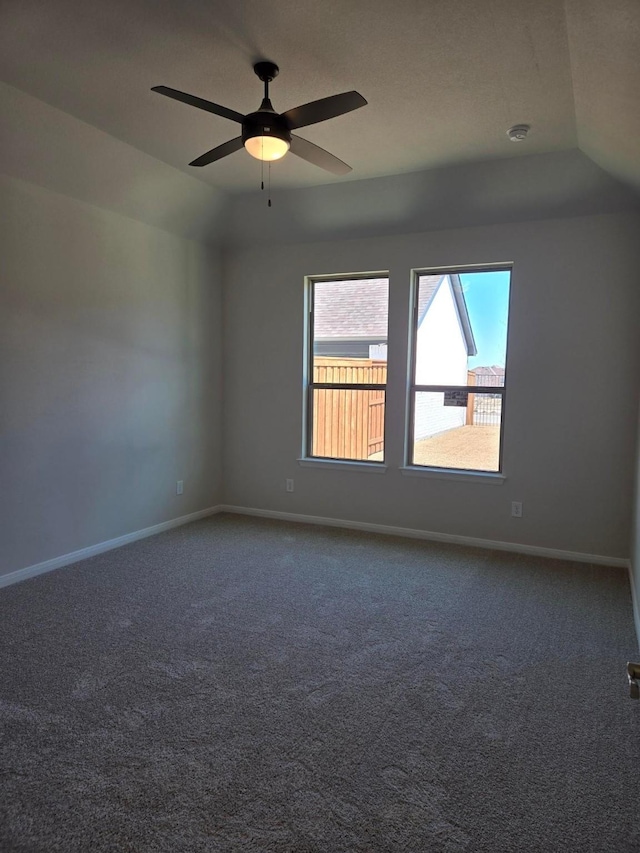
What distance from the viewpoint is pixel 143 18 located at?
2295 mm

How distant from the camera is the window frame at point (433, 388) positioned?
4414 millimetres

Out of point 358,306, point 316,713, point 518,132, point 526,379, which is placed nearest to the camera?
point 316,713

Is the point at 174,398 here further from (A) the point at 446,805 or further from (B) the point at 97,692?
(A) the point at 446,805

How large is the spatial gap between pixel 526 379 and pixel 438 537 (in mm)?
1527

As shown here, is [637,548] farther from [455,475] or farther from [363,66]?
[363,66]

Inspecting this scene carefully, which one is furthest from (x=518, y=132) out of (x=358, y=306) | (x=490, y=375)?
(x=358, y=306)

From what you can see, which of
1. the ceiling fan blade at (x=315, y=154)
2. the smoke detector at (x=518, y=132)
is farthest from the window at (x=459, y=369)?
the ceiling fan blade at (x=315, y=154)

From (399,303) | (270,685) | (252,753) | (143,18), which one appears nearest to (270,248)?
(399,303)

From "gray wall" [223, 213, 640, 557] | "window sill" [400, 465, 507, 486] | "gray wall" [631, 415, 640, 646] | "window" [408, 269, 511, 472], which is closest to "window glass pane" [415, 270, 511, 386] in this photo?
"window" [408, 269, 511, 472]

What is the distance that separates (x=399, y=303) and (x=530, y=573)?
244cm

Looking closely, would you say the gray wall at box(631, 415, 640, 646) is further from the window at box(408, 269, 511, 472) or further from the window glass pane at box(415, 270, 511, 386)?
the window glass pane at box(415, 270, 511, 386)

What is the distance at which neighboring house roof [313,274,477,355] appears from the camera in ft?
15.4

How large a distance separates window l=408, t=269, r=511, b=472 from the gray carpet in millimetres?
1235

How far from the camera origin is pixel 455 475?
4.56 meters
